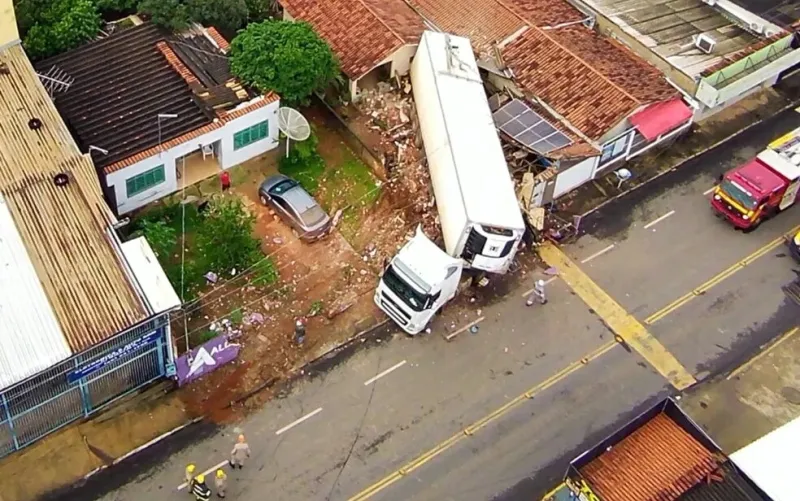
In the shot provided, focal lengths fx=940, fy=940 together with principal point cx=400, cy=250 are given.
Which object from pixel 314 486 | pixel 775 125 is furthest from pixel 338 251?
pixel 775 125

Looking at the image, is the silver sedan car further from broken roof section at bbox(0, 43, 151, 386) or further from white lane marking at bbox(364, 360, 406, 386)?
broken roof section at bbox(0, 43, 151, 386)

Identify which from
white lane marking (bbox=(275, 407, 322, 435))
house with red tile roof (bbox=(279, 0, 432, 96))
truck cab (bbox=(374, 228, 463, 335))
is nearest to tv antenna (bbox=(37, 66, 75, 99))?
house with red tile roof (bbox=(279, 0, 432, 96))

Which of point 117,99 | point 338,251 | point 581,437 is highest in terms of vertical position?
point 117,99

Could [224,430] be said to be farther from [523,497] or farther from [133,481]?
[523,497]

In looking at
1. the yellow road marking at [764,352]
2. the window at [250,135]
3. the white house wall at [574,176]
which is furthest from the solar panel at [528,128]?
the yellow road marking at [764,352]

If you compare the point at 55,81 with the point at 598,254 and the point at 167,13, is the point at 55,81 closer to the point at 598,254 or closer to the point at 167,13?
the point at 167,13

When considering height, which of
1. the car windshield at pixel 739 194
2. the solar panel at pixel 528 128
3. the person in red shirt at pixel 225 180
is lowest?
the car windshield at pixel 739 194

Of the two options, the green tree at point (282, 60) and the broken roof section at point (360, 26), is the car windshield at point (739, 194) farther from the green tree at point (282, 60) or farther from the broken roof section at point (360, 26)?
the green tree at point (282, 60)
